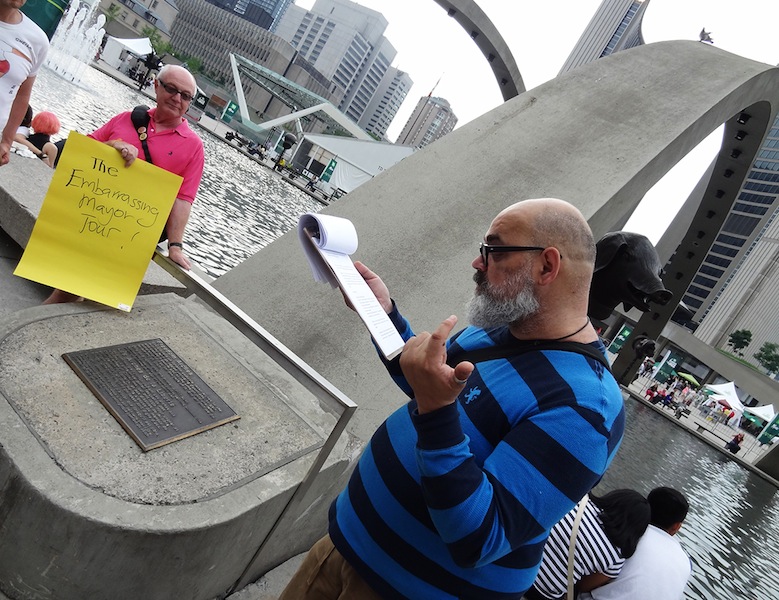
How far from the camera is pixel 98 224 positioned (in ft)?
8.66

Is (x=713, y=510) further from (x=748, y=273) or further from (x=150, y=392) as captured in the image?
(x=748, y=273)

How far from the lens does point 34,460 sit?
1.72 metres

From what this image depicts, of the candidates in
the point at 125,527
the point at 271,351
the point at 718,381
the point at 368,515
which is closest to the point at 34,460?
the point at 125,527

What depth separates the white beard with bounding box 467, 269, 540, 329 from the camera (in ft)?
4.61

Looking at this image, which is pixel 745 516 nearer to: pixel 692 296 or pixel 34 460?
pixel 34 460

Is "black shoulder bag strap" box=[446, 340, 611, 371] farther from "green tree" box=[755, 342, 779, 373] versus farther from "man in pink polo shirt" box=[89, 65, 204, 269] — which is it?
"green tree" box=[755, 342, 779, 373]

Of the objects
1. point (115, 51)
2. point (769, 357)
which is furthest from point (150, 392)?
point (769, 357)

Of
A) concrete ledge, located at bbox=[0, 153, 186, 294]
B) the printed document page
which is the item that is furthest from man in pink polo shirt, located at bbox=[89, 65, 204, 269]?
the printed document page

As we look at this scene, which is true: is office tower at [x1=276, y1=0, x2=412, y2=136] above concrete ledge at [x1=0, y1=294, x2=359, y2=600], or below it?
above

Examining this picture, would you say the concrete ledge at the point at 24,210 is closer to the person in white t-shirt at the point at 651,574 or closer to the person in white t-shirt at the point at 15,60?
the person in white t-shirt at the point at 15,60

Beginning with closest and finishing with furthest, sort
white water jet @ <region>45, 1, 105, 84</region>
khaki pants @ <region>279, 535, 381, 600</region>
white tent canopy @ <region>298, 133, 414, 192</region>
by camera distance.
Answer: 1. khaki pants @ <region>279, 535, 381, 600</region>
2. white water jet @ <region>45, 1, 105, 84</region>
3. white tent canopy @ <region>298, 133, 414, 192</region>

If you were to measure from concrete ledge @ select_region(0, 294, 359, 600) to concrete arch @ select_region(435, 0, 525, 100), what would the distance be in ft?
31.2

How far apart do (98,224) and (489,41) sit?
992 cm

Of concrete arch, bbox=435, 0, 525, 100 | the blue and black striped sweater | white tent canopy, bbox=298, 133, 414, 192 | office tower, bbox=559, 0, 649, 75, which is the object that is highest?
office tower, bbox=559, 0, 649, 75
